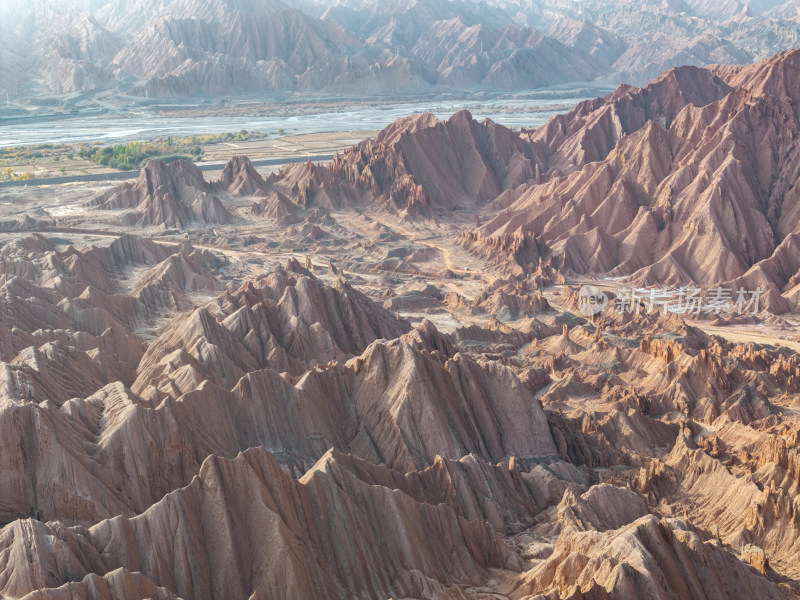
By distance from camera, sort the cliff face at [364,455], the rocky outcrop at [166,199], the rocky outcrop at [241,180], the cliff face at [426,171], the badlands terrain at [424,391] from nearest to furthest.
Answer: the cliff face at [364,455]
the badlands terrain at [424,391]
the rocky outcrop at [166,199]
the cliff face at [426,171]
the rocky outcrop at [241,180]

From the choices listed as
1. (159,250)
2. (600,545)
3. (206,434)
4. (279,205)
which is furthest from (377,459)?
(279,205)

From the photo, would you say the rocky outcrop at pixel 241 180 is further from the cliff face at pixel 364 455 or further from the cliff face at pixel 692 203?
the cliff face at pixel 364 455

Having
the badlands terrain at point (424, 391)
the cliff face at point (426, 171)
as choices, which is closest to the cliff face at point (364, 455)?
the badlands terrain at point (424, 391)

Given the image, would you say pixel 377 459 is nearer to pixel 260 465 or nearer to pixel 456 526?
pixel 456 526

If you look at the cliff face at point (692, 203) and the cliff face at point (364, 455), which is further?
the cliff face at point (692, 203)

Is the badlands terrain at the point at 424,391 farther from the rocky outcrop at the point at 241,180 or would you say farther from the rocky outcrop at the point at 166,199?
the rocky outcrop at the point at 241,180

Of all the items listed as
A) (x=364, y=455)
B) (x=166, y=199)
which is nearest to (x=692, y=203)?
(x=166, y=199)

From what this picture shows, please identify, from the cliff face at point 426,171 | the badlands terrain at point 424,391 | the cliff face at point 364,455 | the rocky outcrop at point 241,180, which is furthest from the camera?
the rocky outcrop at point 241,180

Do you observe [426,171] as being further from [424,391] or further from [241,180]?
[424,391]

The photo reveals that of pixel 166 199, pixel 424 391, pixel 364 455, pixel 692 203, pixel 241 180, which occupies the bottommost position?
pixel 364 455
